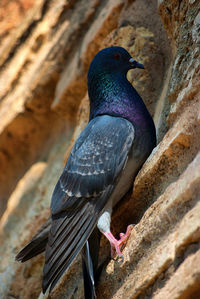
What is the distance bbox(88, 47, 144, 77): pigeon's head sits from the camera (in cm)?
337

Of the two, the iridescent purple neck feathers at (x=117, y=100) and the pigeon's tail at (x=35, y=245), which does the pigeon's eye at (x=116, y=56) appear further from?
the pigeon's tail at (x=35, y=245)

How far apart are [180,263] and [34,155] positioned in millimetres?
2843

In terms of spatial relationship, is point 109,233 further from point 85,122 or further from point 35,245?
point 85,122

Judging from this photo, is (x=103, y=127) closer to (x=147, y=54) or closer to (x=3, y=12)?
(x=147, y=54)

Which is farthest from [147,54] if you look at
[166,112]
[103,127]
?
[103,127]

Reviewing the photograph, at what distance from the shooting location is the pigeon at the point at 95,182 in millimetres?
2646

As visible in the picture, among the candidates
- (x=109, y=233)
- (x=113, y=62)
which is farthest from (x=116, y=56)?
(x=109, y=233)

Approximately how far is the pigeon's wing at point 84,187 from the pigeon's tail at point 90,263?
0.19 m

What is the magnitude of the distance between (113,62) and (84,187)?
104cm

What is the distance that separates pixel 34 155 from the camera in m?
4.64

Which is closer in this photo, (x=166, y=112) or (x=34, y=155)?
(x=166, y=112)

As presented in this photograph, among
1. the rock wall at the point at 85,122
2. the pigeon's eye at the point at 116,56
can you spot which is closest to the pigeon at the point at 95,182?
the rock wall at the point at 85,122

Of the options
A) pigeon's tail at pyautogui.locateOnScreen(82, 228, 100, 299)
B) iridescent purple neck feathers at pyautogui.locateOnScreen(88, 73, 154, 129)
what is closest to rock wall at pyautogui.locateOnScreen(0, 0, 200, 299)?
pigeon's tail at pyautogui.locateOnScreen(82, 228, 100, 299)

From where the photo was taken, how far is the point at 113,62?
11.1 feet
